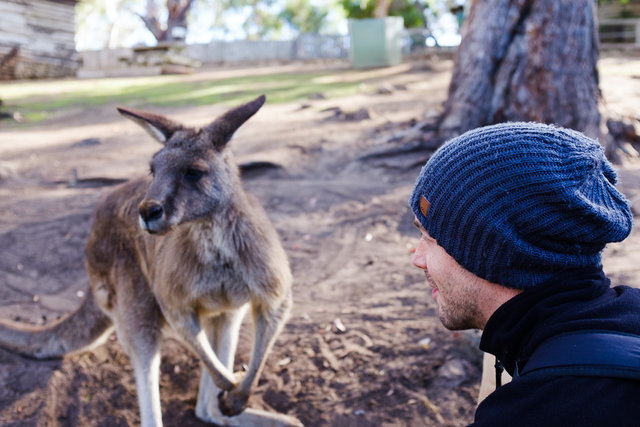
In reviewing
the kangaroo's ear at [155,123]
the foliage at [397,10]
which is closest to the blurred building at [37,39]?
the foliage at [397,10]

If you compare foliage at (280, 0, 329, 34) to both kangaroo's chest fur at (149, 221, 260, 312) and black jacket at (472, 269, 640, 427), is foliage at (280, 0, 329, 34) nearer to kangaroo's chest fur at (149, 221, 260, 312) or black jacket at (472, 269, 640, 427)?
kangaroo's chest fur at (149, 221, 260, 312)

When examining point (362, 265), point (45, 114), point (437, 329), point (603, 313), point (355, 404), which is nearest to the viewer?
point (603, 313)

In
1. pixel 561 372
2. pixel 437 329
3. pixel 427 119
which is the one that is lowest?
pixel 437 329

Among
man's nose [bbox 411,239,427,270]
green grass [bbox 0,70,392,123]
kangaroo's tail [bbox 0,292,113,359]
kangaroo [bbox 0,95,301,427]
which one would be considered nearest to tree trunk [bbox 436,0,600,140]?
kangaroo [bbox 0,95,301,427]

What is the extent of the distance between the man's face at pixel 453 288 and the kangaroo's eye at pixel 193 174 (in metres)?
1.92

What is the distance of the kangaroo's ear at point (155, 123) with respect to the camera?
3582mm

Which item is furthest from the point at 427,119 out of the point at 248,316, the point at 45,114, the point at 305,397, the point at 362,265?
the point at 45,114

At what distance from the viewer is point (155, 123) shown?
362 cm

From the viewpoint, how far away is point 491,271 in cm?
153

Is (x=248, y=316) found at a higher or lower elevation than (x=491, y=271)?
lower

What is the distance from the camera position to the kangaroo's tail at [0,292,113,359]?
4008mm

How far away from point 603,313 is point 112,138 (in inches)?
363

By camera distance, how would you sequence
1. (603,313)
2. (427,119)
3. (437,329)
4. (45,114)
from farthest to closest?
(45,114), (427,119), (437,329), (603,313)

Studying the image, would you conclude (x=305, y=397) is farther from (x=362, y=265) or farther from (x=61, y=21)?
(x=61, y=21)
